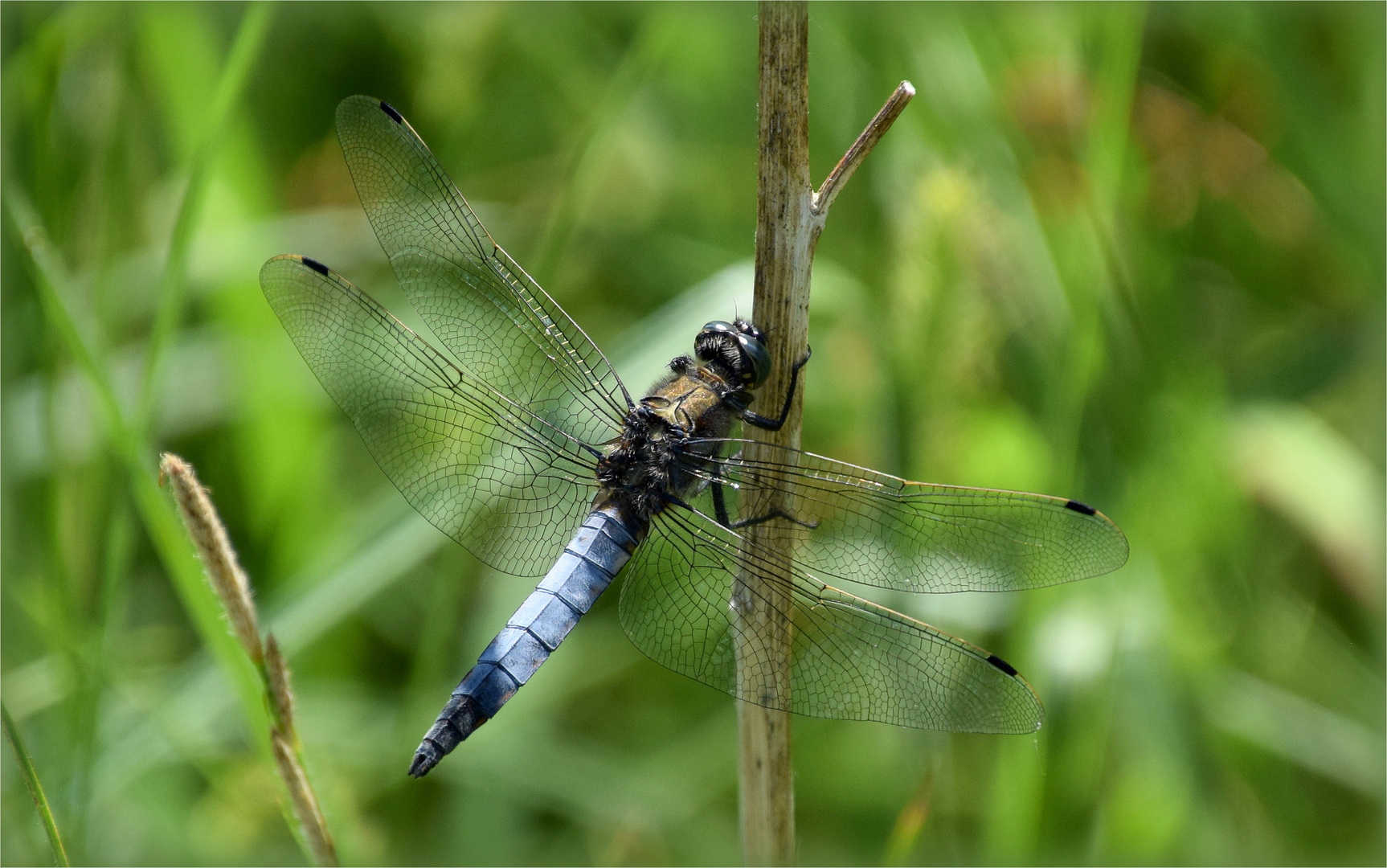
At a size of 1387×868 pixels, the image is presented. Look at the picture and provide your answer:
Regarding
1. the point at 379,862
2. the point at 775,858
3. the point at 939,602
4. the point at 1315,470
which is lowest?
the point at 379,862

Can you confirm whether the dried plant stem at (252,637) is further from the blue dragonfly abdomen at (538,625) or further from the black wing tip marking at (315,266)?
the black wing tip marking at (315,266)

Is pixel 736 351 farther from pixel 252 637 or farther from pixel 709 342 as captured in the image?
pixel 252 637

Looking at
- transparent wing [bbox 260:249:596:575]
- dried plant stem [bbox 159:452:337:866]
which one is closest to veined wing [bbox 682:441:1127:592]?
transparent wing [bbox 260:249:596:575]

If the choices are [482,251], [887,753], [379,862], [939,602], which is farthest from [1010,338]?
[379,862]

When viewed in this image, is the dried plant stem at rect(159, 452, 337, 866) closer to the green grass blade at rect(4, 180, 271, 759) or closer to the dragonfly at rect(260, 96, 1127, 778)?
the green grass blade at rect(4, 180, 271, 759)

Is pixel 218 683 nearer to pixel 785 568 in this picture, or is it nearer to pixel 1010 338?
pixel 785 568

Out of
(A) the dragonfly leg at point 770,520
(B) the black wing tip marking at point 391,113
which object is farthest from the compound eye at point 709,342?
(B) the black wing tip marking at point 391,113

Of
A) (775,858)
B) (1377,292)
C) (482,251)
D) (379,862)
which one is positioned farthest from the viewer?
(1377,292)
